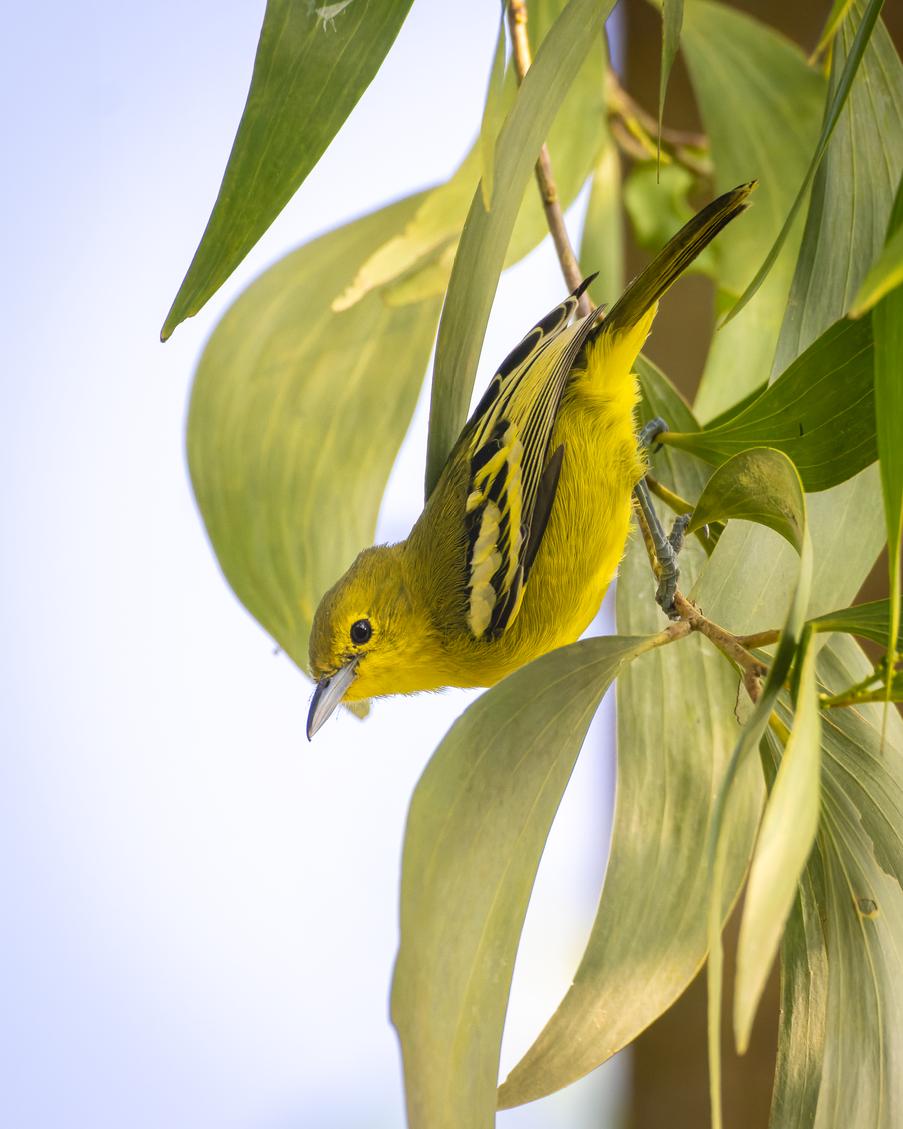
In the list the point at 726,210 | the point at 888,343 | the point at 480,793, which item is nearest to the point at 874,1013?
the point at 480,793

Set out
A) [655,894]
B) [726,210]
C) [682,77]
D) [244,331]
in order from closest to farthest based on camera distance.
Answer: [655,894] < [726,210] < [244,331] < [682,77]

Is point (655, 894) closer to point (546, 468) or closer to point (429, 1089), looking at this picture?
point (429, 1089)

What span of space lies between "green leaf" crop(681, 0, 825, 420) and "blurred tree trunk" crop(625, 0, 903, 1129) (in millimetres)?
783

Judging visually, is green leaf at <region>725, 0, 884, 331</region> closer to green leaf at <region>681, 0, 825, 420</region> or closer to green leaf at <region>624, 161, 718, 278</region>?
green leaf at <region>681, 0, 825, 420</region>

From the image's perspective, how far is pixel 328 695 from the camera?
1235mm

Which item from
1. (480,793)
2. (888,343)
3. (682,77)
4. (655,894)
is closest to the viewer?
(888,343)

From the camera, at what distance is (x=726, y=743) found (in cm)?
95

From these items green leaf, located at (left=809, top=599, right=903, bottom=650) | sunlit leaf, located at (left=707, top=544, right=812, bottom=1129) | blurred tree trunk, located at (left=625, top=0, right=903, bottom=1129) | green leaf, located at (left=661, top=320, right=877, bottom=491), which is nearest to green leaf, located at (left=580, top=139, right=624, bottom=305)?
blurred tree trunk, located at (left=625, top=0, right=903, bottom=1129)

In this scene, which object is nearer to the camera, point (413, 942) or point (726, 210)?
point (413, 942)

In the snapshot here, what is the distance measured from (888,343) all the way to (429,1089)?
48 cm

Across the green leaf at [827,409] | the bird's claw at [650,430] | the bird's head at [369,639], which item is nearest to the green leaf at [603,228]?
the bird's claw at [650,430]

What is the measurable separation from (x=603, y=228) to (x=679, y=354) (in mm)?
718

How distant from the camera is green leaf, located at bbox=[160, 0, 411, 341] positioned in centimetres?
71

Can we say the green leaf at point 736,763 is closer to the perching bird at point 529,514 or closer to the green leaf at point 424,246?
the perching bird at point 529,514
